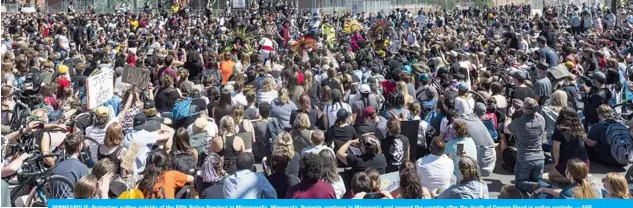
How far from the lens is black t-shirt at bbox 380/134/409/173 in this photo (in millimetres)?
7156

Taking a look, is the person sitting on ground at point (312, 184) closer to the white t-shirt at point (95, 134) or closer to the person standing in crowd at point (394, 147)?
the person standing in crowd at point (394, 147)

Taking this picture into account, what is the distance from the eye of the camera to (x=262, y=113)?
29.0ft

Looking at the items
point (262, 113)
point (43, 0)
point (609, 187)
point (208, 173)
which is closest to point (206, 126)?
point (262, 113)

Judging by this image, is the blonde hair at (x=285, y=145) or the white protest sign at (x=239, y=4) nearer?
the blonde hair at (x=285, y=145)

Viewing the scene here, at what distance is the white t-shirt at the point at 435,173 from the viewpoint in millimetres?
6562

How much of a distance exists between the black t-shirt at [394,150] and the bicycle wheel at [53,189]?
3.01 m

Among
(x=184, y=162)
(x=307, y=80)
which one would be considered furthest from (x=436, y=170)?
(x=307, y=80)

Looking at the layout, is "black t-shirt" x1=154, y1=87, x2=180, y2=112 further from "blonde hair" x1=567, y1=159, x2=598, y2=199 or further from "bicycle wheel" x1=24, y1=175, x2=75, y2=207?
"blonde hair" x1=567, y1=159, x2=598, y2=199

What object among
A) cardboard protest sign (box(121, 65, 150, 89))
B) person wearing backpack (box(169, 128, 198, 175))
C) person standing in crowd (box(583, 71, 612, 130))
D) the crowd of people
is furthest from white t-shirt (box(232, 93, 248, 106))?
person standing in crowd (box(583, 71, 612, 130))

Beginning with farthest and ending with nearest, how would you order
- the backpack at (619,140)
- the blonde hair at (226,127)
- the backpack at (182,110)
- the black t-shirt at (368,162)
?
the backpack at (182,110) < the backpack at (619,140) < the blonde hair at (226,127) < the black t-shirt at (368,162)

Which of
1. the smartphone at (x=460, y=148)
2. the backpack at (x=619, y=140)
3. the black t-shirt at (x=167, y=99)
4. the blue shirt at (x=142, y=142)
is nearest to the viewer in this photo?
the smartphone at (x=460, y=148)

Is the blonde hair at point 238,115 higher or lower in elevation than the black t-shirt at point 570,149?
higher

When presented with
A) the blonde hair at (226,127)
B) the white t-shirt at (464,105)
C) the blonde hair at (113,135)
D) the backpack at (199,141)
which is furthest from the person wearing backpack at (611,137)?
the blonde hair at (113,135)

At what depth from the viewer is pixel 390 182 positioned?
19.9 ft
